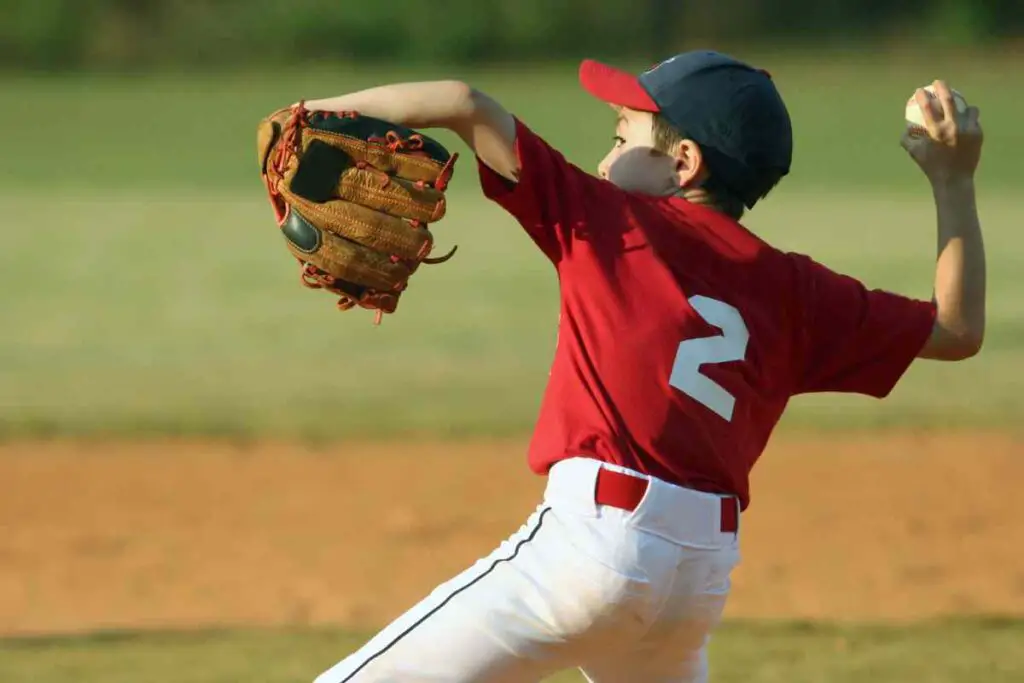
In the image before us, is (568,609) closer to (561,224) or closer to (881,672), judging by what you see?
(561,224)

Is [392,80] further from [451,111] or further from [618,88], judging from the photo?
[451,111]

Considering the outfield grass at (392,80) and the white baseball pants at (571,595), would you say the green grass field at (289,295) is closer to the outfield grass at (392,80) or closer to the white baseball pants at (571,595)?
the outfield grass at (392,80)

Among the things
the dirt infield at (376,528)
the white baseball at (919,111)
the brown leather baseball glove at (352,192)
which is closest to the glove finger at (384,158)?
the brown leather baseball glove at (352,192)

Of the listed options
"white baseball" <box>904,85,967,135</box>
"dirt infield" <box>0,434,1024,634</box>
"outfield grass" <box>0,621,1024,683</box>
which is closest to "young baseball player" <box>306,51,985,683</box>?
"white baseball" <box>904,85,967,135</box>

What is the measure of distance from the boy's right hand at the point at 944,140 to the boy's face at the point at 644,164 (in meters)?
0.40

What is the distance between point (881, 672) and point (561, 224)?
2.13m

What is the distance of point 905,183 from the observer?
782 inches

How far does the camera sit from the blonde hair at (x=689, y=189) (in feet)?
8.21

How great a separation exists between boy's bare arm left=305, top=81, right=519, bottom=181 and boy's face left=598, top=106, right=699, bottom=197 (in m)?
0.26

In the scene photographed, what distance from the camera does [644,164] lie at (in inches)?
100.0

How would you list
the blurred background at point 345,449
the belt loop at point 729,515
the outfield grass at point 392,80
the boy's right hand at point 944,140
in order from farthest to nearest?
the outfield grass at point 392,80 → the blurred background at point 345,449 → the boy's right hand at point 944,140 → the belt loop at point 729,515

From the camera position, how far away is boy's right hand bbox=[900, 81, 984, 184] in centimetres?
261

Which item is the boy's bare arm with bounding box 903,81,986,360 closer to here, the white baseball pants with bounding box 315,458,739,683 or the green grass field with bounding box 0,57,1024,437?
the white baseball pants with bounding box 315,458,739,683

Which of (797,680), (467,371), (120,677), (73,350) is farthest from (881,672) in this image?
(73,350)
